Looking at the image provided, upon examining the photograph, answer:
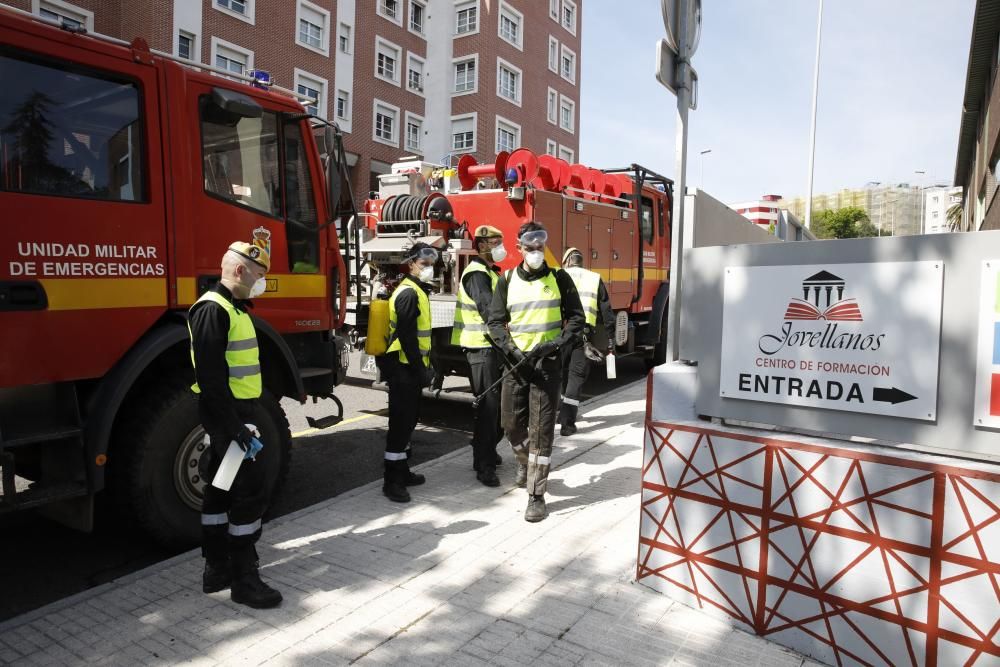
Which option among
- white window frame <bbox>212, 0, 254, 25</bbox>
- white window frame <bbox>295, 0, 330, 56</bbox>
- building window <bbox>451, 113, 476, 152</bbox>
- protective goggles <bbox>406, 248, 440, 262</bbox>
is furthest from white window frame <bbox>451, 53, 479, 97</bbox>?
protective goggles <bbox>406, 248, 440, 262</bbox>

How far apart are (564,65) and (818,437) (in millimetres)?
39809

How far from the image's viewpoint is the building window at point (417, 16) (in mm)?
30466

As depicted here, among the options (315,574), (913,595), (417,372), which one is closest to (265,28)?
(417,372)

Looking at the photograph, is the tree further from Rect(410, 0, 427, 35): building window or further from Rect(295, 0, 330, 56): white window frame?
Rect(295, 0, 330, 56): white window frame

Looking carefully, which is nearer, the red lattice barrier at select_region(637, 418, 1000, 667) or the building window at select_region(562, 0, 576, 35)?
the red lattice barrier at select_region(637, 418, 1000, 667)

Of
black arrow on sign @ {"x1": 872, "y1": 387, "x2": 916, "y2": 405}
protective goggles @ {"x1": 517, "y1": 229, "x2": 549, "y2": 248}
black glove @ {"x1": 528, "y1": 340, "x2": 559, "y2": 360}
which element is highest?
protective goggles @ {"x1": 517, "y1": 229, "x2": 549, "y2": 248}

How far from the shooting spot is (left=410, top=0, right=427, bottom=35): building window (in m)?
30.5

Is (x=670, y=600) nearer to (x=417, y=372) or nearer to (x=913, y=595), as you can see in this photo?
(x=913, y=595)

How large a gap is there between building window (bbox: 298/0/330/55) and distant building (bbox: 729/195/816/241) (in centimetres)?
1666

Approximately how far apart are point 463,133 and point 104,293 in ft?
101

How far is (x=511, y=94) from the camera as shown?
35094 mm

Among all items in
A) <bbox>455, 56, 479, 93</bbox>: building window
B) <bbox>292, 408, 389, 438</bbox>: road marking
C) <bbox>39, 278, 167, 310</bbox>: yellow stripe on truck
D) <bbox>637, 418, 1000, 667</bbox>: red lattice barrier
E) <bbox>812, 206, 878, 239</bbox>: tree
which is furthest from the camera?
<bbox>812, 206, 878, 239</bbox>: tree

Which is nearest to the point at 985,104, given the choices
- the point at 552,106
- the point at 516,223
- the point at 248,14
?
the point at 516,223

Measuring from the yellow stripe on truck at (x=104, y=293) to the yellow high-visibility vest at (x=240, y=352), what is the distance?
2.21 ft
